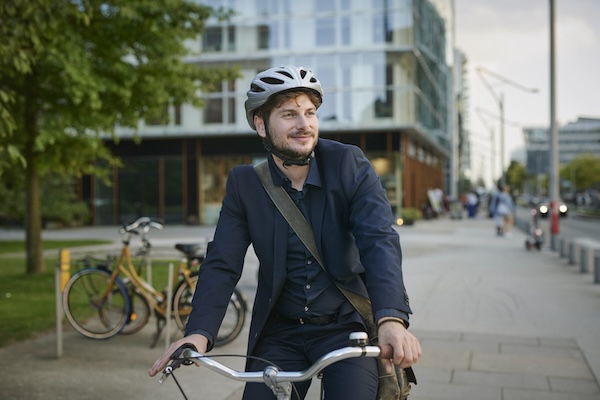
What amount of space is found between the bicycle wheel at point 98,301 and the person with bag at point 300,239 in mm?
4695

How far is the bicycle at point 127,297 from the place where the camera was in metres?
7.30

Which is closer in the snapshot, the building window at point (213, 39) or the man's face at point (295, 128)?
the man's face at point (295, 128)

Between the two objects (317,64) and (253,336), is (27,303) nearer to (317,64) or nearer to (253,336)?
(253,336)

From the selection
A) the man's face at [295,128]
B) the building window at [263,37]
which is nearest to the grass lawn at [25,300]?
the man's face at [295,128]

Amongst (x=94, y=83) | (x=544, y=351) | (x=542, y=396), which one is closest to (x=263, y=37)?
(x=94, y=83)

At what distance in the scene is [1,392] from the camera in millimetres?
5516

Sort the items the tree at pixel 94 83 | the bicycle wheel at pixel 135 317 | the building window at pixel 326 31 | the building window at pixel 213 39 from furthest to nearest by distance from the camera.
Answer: the building window at pixel 213 39 → the building window at pixel 326 31 → the tree at pixel 94 83 → the bicycle wheel at pixel 135 317

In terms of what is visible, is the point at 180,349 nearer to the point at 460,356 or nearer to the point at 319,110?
the point at 460,356

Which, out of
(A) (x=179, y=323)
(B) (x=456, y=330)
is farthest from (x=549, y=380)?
(A) (x=179, y=323)

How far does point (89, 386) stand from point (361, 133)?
1182 inches

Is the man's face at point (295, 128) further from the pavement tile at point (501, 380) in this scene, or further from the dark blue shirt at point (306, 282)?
the pavement tile at point (501, 380)

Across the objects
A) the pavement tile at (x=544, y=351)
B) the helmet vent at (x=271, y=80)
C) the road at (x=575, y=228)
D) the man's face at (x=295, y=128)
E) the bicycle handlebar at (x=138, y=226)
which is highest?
the helmet vent at (x=271, y=80)

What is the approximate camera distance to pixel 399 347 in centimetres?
224

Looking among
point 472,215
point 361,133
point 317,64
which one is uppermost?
point 317,64
